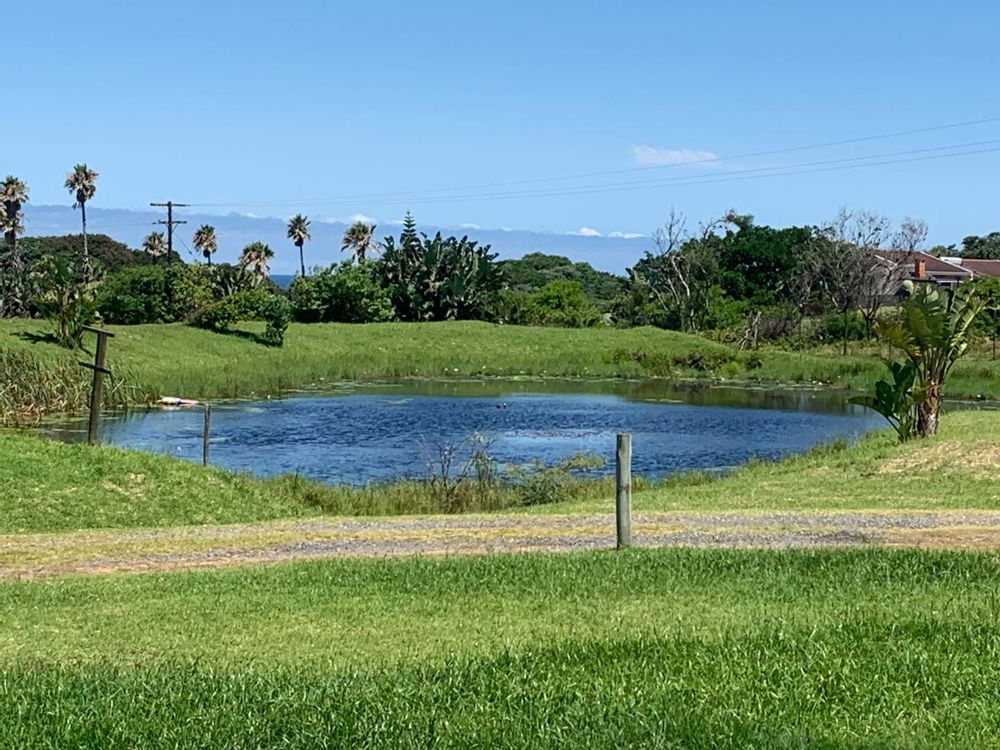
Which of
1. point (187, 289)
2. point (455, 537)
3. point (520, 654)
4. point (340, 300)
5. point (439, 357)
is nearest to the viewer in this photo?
point (520, 654)

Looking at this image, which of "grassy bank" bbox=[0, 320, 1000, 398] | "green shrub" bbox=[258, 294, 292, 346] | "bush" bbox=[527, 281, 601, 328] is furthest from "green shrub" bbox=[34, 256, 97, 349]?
"bush" bbox=[527, 281, 601, 328]

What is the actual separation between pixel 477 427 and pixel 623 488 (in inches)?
1090

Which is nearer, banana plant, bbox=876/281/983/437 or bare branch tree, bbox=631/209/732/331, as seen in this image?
banana plant, bbox=876/281/983/437

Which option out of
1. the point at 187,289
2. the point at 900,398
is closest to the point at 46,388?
the point at 900,398

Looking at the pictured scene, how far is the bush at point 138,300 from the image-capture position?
242 ft

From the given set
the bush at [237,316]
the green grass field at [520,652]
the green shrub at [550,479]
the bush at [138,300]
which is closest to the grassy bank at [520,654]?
the green grass field at [520,652]

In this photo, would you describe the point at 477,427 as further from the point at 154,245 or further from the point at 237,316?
the point at 154,245

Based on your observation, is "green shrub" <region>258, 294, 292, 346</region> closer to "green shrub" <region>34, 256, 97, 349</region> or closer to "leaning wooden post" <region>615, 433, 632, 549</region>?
"green shrub" <region>34, 256, 97, 349</region>

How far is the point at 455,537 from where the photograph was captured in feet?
53.7

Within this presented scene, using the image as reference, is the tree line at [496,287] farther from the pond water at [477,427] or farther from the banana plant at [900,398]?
the banana plant at [900,398]

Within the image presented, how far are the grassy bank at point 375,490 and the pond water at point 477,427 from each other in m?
4.83

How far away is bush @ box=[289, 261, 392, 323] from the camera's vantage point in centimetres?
7950

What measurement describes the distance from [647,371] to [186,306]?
82.0 ft

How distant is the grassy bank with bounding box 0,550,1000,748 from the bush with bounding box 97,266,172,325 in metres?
62.8
